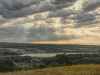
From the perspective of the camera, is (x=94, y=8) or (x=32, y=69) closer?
(x=32, y=69)

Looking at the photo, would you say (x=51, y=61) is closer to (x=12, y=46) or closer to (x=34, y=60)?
(x=34, y=60)

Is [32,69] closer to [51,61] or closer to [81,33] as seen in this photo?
[51,61]

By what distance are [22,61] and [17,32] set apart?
0.31 metres

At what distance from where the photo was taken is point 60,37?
3.49 meters

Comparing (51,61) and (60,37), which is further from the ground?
(60,37)

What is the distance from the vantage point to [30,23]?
346 centimetres

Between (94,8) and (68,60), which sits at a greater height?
(94,8)

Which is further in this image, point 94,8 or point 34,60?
point 94,8

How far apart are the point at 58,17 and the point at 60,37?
20 centimetres

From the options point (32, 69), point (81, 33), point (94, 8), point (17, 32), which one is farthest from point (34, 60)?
point (94, 8)

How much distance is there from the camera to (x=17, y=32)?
344 centimetres

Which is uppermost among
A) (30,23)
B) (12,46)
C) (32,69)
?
(30,23)

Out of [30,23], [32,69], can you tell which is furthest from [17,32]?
[32,69]

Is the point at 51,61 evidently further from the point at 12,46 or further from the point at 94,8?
the point at 94,8
